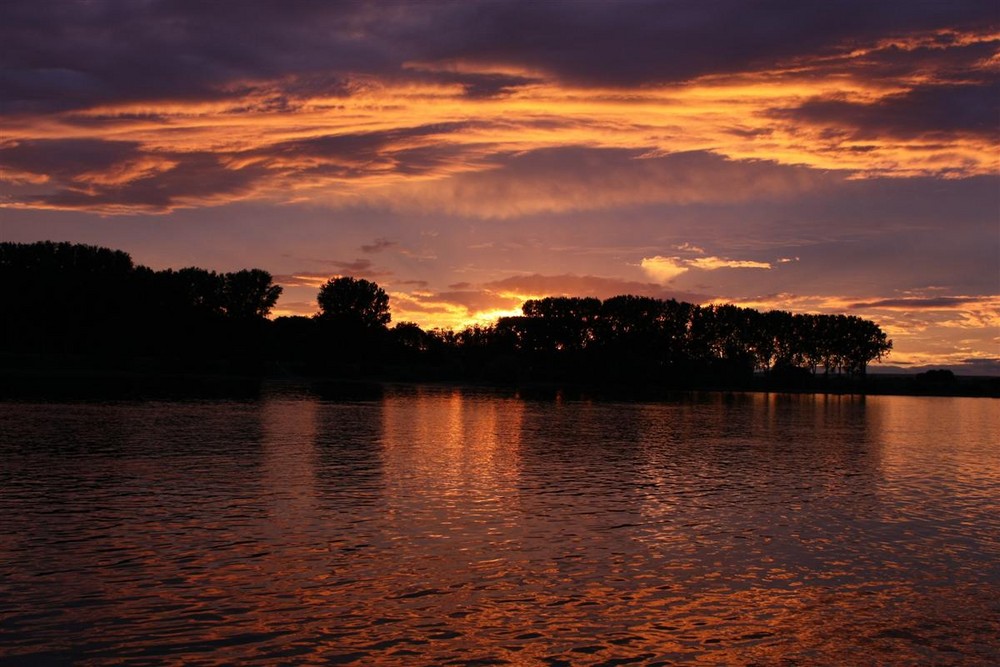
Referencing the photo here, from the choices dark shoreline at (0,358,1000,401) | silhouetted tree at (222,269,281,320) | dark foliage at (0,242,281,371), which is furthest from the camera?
silhouetted tree at (222,269,281,320)

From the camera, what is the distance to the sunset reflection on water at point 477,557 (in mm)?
15461

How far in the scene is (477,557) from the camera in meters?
21.5

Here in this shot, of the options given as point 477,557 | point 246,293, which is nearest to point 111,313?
point 246,293

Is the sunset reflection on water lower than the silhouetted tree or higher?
lower

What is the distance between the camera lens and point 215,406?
75.0m

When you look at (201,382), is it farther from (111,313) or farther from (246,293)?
(246,293)

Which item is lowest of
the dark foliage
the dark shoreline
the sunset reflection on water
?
the sunset reflection on water

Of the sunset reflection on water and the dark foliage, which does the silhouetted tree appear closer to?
the dark foliage

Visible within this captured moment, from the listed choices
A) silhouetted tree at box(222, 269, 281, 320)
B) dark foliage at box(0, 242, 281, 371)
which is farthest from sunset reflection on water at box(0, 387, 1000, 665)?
silhouetted tree at box(222, 269, 281, 320)

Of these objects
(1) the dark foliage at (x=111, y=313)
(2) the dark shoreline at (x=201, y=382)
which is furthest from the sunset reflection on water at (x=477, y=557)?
(1) the dark foliage at (x=111, y=313)

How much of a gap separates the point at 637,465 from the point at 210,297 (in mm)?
162390

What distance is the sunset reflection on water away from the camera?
15461 millimetres

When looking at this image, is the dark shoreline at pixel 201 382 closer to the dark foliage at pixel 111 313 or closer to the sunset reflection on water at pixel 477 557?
the dark foliage at pixel 111 313

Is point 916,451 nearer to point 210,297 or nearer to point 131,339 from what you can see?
point 131,339
